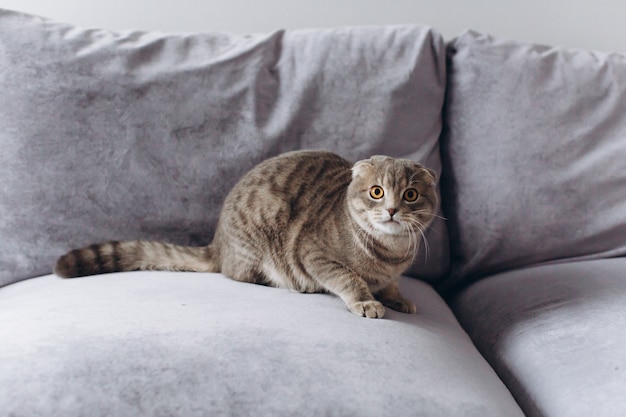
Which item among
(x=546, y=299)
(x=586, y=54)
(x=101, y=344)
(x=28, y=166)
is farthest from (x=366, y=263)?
(x=586, y=54)

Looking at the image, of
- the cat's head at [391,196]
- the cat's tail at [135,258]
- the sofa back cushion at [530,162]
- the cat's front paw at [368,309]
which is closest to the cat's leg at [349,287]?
the cat's front paw at [368,309]

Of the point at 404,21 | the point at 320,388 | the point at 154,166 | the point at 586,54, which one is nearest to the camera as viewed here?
the point at 320,388

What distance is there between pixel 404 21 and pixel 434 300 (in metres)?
1.09

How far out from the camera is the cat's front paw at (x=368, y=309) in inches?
50.4

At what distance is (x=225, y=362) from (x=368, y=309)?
0.42 meters

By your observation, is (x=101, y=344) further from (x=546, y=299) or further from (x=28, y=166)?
(x=546, y=299)

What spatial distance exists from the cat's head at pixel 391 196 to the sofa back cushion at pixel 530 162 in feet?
1.20

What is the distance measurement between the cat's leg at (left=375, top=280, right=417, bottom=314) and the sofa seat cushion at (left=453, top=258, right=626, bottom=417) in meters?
0.19

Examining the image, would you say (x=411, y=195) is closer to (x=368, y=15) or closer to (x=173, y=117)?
(x=173, y=117)

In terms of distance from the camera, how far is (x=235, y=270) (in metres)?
1.56

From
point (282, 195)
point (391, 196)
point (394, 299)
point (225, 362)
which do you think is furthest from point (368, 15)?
point (225, 362)

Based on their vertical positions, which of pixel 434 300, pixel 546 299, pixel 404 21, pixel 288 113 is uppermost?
pixel 404 21

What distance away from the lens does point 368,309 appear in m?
1.29

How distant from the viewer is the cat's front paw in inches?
50.4
